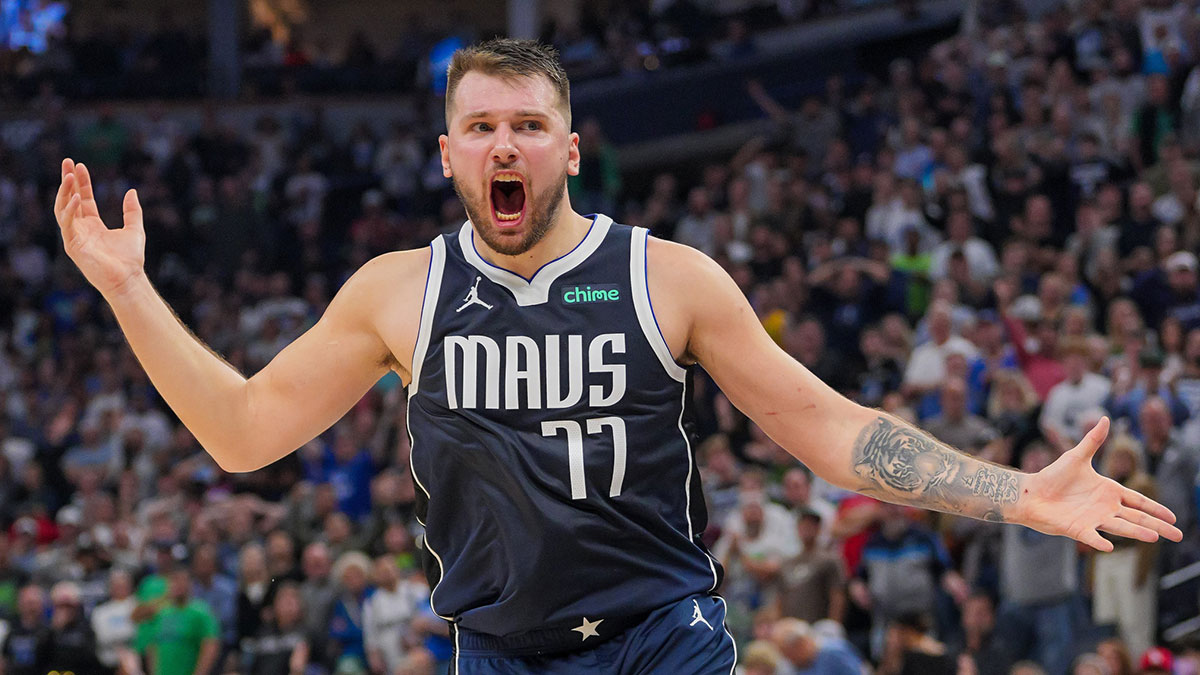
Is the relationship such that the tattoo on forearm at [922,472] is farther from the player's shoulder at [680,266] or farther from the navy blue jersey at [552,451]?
the player's shoulder at [680,266]

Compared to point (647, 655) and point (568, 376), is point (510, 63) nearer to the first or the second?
point (568, 376)

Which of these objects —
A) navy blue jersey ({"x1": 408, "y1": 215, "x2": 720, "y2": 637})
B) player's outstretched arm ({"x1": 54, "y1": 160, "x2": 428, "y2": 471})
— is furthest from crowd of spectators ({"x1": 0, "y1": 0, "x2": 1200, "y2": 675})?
player's outstretched arm ({"x1": 54, "y1": 160, "x2": 428, "y2": 471})

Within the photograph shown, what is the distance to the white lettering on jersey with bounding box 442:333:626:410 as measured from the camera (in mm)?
3615

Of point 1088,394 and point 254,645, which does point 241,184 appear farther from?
point 1088,394

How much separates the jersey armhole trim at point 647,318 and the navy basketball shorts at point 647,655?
571mm

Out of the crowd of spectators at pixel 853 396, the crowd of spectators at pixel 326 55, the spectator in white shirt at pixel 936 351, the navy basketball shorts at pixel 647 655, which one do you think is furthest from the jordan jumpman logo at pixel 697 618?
the crowd of spectators at pixel 326 55

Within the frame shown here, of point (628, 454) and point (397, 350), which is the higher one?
point (397, 350)

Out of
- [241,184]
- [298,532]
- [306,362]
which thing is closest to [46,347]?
[241,184]

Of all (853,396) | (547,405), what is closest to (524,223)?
(547,405)

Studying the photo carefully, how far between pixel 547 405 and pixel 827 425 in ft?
2.31

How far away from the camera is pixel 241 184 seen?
19094 mm

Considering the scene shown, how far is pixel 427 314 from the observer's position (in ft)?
12.3

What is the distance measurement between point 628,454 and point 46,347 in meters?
14.6

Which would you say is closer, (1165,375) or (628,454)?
(628,454)
